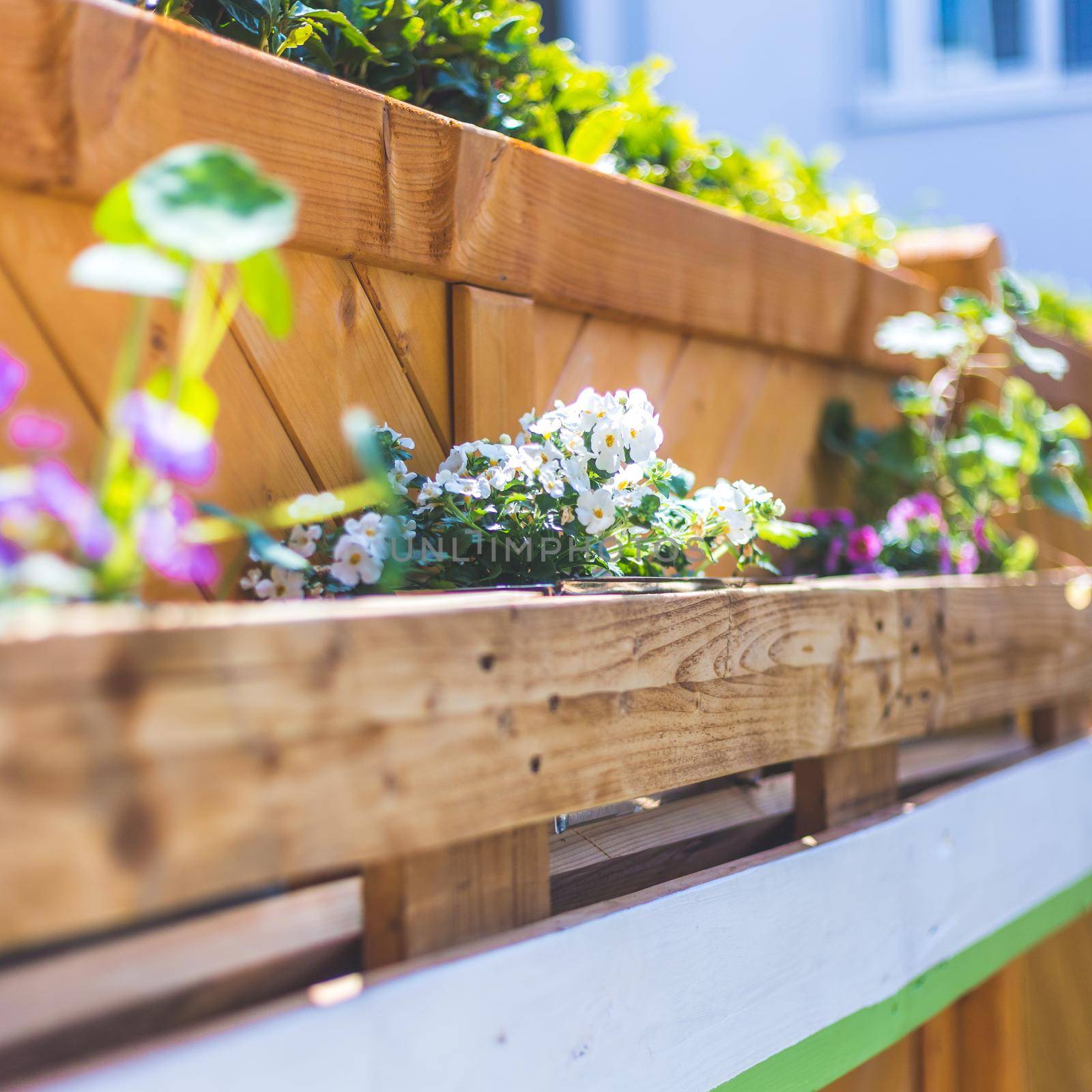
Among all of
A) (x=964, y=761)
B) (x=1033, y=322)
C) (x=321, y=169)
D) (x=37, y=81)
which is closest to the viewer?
(x=37, y=81)

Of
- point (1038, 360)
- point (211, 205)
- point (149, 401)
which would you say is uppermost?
point (1038, 360)

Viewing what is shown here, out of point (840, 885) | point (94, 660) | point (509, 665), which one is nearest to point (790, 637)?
point (840, 885)

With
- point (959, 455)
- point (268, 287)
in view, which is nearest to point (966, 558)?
point (959, 455)

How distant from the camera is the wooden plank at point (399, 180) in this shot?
2.58ft

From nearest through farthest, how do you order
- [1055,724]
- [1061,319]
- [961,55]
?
[1055,724] < [1061,319] < [961,55]

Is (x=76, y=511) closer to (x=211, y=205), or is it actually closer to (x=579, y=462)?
(x=211, y=205)

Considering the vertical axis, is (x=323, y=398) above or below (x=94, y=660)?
above

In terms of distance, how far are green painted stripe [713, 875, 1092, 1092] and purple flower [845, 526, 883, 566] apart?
575 millimetres

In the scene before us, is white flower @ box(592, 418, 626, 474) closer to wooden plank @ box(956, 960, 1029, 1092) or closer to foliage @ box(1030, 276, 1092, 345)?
wooden plank @ box(956, 960, 1029, 1092)

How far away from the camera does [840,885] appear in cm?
125

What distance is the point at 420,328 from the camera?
1139 mm

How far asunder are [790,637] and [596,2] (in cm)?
404

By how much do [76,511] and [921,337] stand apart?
1545mm

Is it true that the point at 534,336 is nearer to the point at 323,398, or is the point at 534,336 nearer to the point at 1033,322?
the point at 323,398
